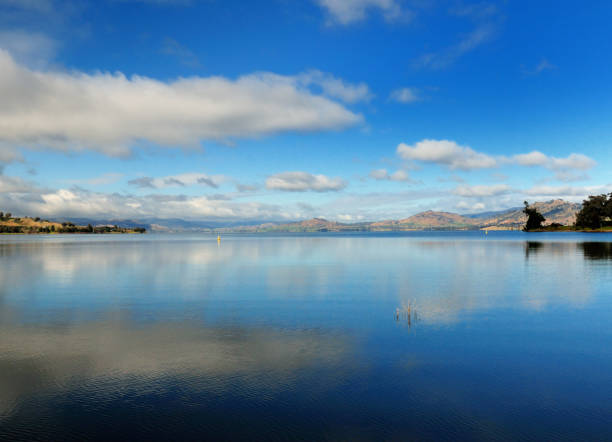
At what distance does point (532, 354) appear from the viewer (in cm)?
2211

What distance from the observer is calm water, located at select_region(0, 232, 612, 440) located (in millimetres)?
13891

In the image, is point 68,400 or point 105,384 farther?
point 105,384

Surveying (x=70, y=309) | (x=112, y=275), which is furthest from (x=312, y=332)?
(x=112, y=275)

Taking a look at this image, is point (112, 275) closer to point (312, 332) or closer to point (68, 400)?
point (312, 332)

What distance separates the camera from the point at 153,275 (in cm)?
6056

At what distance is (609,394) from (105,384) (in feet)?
66.7

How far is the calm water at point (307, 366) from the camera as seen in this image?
13.9 metres

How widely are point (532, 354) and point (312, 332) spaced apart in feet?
40.9

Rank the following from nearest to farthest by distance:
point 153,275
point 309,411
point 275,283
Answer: point 309,411, point 275,283, point 153,275

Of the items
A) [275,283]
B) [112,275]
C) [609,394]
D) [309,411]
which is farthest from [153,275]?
[609,394]

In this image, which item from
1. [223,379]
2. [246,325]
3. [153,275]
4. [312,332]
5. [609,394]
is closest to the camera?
[609,394]

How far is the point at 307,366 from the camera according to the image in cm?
1959

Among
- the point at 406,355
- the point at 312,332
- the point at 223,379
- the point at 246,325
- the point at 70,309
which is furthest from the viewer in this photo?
the point at 70,309

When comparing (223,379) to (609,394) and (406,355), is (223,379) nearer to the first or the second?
(406,355)
